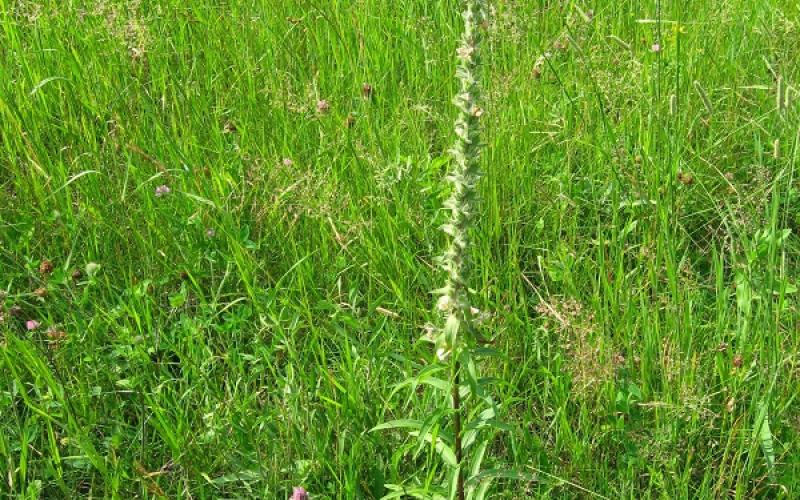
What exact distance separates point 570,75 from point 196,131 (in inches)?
51.2

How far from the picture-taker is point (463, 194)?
137 cm

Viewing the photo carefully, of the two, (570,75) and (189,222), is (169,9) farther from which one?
(570,75)

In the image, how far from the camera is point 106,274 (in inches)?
90.4

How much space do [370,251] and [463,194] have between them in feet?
2.94

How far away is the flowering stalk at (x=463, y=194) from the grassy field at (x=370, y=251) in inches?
3.5

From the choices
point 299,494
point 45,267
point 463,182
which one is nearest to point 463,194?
point 463,182

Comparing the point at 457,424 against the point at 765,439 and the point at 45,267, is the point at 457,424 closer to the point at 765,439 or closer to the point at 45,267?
the point at 765,439

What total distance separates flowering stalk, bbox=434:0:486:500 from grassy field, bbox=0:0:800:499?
0.29 ft

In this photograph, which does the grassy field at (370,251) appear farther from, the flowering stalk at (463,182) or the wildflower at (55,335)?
the flowering stalk at (463,182)

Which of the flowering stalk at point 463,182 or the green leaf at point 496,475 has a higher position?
the flowering stalk at point 463,182

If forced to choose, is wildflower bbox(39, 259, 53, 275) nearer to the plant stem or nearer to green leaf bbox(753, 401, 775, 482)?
the plant stem

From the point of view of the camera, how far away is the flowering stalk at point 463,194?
1271 mm

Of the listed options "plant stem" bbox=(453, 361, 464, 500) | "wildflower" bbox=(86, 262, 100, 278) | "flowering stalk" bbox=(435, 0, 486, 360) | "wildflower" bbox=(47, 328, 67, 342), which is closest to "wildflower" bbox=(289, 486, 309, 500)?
"plant stem" bbox=(453, 361, 464, 500)

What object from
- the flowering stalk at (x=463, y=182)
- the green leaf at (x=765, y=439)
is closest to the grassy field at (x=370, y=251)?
the green leaf at (x=765, y=439)
